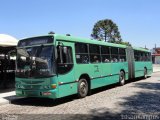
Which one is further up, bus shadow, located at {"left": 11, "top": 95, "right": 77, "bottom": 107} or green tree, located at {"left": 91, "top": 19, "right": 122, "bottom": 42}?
green tree, located at {"left": 91, "top": 19, "right": 122, "bottom": 42}

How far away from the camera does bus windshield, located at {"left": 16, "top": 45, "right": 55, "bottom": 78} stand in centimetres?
1130

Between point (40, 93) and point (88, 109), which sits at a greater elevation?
point (40, 93)

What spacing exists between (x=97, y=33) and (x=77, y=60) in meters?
64.8

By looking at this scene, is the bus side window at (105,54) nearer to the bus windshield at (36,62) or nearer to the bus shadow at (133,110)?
the bus shadow at (133,110)

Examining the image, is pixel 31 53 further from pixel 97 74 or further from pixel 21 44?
pixel 97 74

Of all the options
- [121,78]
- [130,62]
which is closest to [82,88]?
[121,78]

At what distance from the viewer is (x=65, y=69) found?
12.0m

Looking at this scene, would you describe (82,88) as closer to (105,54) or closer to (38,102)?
(38,102)

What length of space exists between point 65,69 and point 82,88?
6.12 ft

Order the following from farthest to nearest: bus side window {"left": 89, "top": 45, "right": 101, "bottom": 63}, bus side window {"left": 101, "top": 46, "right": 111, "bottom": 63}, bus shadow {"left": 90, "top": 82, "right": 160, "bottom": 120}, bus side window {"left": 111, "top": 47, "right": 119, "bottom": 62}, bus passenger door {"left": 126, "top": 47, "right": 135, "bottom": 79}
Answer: bus passenger door {"left": 126, "top": 47, "right": 135, "bottom": 79} → bus side window {"left": 111, "top": 47, "right": 119, "bottom": 62} → bus side window {"left": 101, "top": 46, "right": 111, "bottom": 63} → bus side window {"left": 89, "top": 45, "right": 101, "bottom": 63} → bus shadow {"left": 90, "top": 82, "right": 160, "bottom": 120}

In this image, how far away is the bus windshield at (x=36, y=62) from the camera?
1130 cm

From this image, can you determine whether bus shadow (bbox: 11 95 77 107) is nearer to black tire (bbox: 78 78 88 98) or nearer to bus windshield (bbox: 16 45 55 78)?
black tire (bbox: 78 78 88 98)

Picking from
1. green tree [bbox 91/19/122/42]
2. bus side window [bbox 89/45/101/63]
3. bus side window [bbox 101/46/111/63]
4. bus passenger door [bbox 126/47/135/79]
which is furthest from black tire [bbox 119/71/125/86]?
green tree [bbox 91/19/122/42]

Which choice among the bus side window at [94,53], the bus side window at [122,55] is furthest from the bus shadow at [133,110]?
the bus side window at [122,55]
